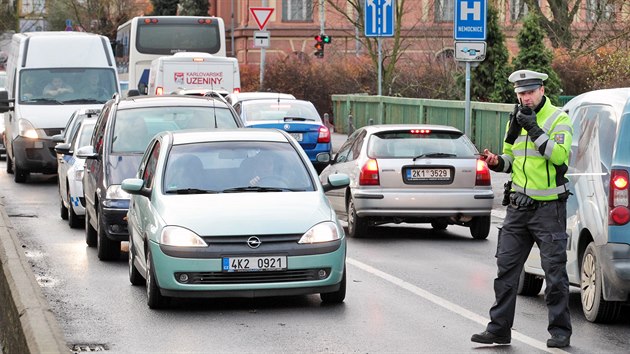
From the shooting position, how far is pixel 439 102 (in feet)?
109

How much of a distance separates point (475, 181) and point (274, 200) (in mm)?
5883

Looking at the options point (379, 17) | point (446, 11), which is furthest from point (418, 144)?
point (446, 11)

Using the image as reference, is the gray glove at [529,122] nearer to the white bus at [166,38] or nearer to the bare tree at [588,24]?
the bare tree at [588,24]

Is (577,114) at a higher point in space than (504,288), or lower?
higher

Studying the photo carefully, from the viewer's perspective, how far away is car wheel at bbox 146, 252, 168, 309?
37.0 ft

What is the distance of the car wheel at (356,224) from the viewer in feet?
57.2

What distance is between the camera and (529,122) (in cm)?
960

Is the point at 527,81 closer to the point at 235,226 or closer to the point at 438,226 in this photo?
the point at 235,226

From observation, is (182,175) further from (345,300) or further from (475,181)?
(475,181)

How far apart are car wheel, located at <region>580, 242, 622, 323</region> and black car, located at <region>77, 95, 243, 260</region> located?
546 centimetres

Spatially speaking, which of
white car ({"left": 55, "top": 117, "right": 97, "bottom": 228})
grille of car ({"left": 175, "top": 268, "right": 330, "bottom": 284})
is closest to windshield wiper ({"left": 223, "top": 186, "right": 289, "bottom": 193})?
grille of car ({"left": 175, "top": 268, "right": 330, "bottom": 284})

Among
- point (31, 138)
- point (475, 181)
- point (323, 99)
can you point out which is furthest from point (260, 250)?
point (323, 99)

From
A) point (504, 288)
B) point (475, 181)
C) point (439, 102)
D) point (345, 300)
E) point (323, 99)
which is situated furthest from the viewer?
point (323, 99)

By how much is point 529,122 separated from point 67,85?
65.1ft
